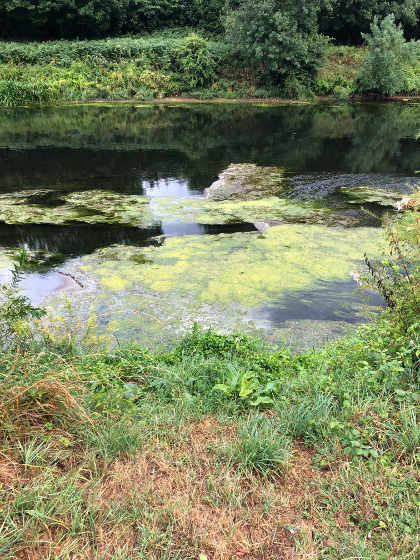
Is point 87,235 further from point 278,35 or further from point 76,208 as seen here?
point 278,35

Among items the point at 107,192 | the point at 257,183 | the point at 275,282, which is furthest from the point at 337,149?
the point at 275,282

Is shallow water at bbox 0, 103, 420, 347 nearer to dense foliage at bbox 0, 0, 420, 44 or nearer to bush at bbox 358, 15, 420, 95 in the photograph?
bush at bbox 358, 15, 420, 95

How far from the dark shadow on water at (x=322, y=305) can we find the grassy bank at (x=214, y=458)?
156cm

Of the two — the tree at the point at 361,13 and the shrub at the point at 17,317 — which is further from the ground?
the tree at the point at 361,13

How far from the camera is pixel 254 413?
2.83 metres

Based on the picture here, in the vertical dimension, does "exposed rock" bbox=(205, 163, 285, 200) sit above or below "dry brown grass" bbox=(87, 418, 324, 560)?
above

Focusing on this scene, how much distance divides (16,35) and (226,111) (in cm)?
1515

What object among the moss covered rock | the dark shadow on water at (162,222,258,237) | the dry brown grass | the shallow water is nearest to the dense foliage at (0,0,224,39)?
the shallow water

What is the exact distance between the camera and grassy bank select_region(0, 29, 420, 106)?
66.0ft

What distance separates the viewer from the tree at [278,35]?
1952 cm

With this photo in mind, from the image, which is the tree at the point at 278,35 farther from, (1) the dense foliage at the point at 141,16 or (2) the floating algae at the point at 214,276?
(2) the floating algae at the point at 214,276

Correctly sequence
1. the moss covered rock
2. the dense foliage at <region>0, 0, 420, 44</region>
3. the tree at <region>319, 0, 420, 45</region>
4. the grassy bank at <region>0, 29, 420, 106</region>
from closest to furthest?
the moss covered rock → the grassy bank at <region>0, 29, 420, 106</region> → the dense foliage at <region>0, 0, 420, 44</region> → the tree at <region>319, 0, 420, 45</region>

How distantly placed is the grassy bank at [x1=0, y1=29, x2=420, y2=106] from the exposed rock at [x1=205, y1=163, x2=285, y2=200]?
40.2ft

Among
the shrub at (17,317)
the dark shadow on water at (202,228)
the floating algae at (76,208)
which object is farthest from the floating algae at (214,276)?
the floating algae at (76,208)
